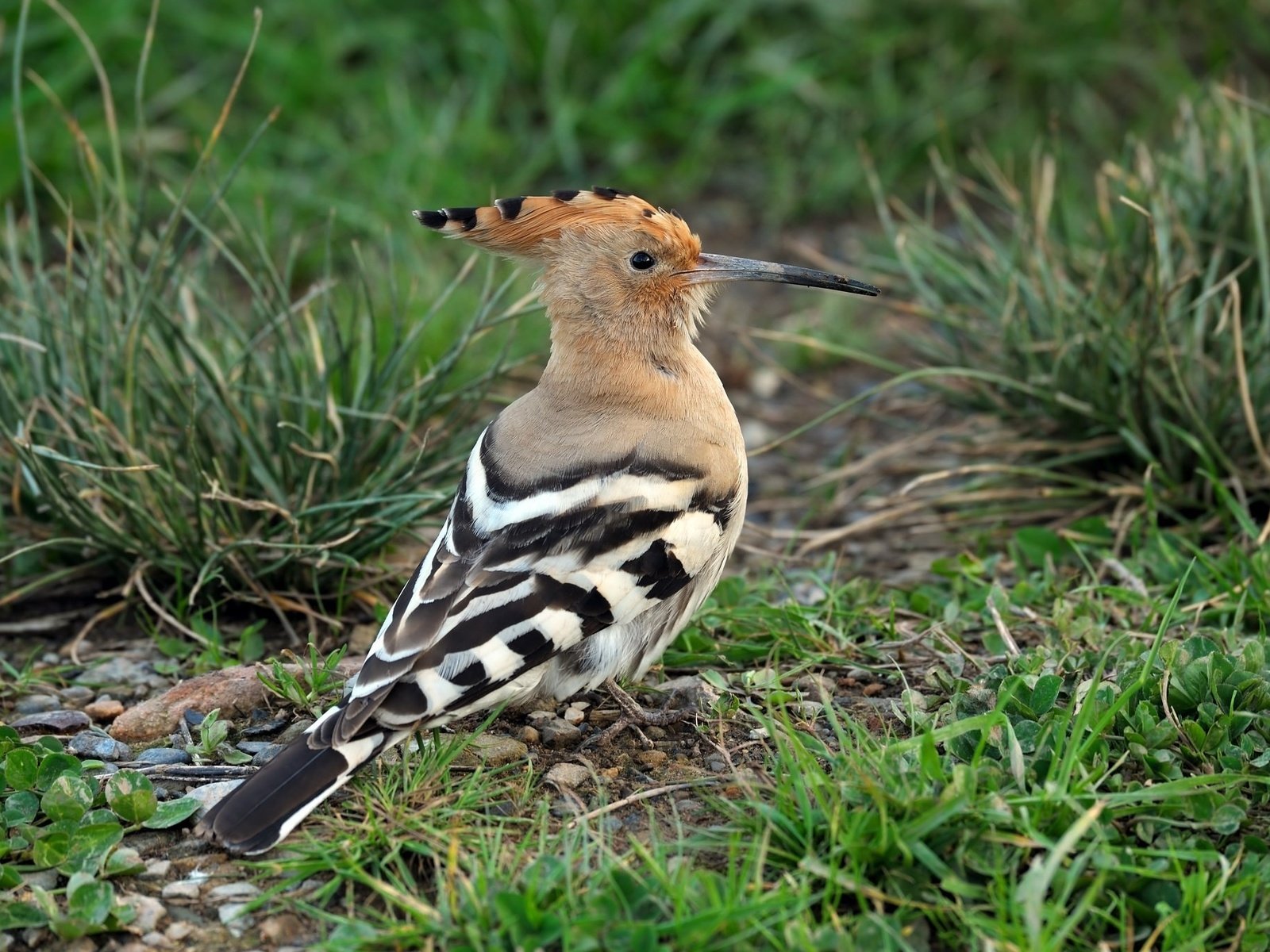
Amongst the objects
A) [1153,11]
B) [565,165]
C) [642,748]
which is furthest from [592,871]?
[1153,11]

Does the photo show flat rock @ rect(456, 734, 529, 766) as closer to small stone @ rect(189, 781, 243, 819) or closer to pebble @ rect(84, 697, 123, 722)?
small stone @ rect(189, 781, 243, 819)

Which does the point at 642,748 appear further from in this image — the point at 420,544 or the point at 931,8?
the point at 931,8

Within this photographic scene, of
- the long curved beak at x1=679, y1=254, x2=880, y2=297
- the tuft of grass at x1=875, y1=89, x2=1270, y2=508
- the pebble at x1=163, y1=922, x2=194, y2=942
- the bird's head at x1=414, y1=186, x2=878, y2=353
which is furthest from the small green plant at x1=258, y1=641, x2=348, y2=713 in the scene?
the tuft of grass at x1=875, y1=89, x2=1270, y2=508

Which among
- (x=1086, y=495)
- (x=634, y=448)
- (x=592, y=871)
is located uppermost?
(x=634, y=448)

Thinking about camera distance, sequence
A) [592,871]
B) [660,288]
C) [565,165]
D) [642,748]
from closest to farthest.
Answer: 1. [592,871]
2. [642,748]
3. [660,288]
4. [565,165]

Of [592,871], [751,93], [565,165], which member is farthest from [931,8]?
[592,871]

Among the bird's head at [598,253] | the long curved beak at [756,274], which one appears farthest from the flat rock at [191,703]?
the long curved beak at [756,274]

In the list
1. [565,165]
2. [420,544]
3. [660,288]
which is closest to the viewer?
[660,288]

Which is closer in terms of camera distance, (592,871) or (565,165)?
(592,871)

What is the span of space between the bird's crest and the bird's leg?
0.83 m

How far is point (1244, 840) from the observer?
6.56 ft

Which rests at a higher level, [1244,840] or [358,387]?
[358,387]

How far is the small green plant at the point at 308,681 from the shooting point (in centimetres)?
251

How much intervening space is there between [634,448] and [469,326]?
71cm
